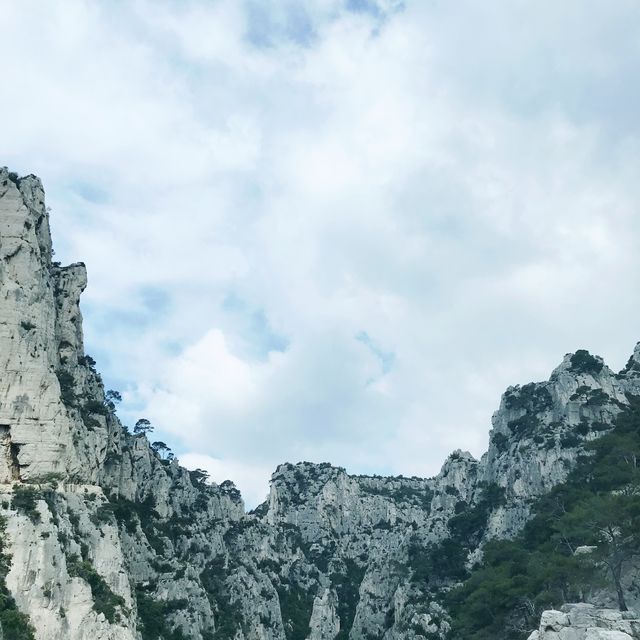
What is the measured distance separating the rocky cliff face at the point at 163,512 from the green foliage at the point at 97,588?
0.21m

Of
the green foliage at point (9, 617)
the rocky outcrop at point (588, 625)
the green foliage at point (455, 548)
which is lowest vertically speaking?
the rocky outcrop at point (588, 625)

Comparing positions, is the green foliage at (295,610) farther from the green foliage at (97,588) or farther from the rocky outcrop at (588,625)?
the rocky outcrop at (588,625)

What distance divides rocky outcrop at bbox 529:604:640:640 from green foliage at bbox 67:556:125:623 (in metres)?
44.8

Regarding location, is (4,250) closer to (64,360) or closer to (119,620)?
(64,360)

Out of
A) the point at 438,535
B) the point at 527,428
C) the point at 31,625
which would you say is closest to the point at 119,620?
the point at 31,625

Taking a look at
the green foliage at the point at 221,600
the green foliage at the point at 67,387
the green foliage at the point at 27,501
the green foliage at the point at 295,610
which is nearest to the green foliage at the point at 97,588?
the green foliage at the point at 27,501

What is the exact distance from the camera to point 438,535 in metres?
124

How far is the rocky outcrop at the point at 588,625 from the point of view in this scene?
38969 millimetres

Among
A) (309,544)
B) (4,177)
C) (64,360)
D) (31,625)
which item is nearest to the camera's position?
(31,625)

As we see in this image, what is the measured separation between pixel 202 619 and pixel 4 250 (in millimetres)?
65923

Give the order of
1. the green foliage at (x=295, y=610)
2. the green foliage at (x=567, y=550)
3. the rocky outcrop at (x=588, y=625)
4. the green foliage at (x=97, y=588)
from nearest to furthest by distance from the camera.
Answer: the rocky outcrop at (x=588, y=625), the green foliage at (x=567, y=550), the green foliage at (x=97, y=588), the green foliage at (x=295, y=610)

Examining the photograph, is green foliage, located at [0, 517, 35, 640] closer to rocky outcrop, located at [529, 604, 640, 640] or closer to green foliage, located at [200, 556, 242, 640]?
rocky outcrop, located at [529, 604, 640, 640]

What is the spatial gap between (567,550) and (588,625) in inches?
1069

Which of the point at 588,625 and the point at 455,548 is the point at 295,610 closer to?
the point at 455,548
